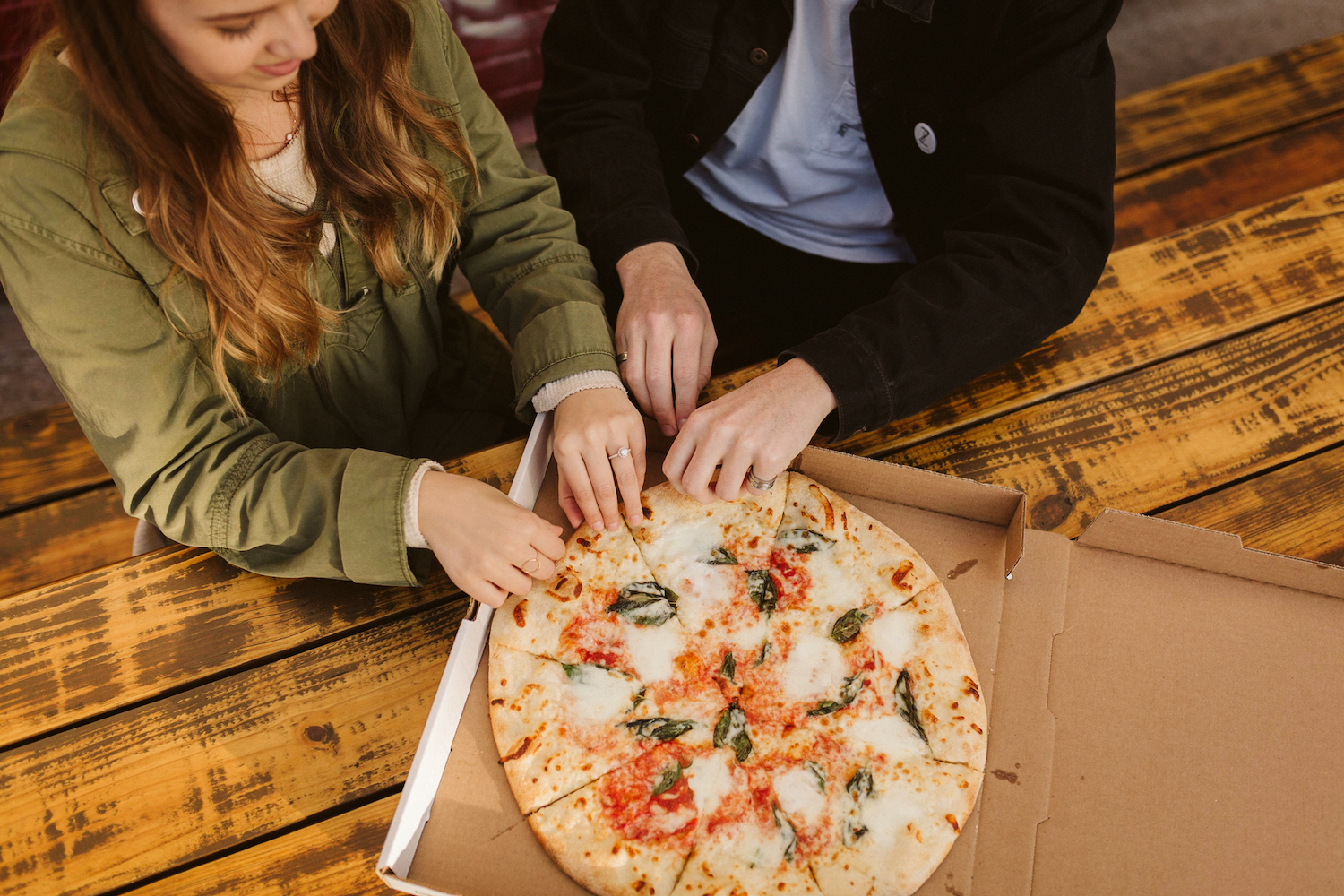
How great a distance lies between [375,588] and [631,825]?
0.48 metres

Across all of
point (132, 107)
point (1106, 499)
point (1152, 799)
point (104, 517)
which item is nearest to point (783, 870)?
point (1152, 799)

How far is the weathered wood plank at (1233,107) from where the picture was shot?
1.72 metres

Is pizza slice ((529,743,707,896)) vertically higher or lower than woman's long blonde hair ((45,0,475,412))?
lower

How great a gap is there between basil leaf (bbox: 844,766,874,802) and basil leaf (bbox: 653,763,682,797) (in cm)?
21

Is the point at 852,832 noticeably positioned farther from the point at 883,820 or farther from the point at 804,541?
the point at 804,541

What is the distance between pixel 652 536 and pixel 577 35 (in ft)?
3.03

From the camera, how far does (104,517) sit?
165 centimetres

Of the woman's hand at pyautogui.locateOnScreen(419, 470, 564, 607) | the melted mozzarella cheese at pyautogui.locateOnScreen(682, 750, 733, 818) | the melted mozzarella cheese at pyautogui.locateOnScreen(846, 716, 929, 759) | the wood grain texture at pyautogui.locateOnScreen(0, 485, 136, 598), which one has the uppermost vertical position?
the woman's hand at pyautogui.locateOnScreen(419, 470, 564, 607)

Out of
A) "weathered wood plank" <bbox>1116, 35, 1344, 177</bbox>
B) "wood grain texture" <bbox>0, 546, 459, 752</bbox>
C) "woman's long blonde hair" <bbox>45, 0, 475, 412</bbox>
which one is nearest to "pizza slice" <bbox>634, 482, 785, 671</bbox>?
"wood grain texture" <bbox>0, 546, 459, 752</bbox>

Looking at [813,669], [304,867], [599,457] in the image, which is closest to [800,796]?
[813,669]

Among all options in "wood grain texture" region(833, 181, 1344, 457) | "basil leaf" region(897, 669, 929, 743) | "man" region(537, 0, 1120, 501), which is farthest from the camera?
"wood grain texture" region(833, 181, 1344, 457)

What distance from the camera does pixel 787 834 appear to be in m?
1.02

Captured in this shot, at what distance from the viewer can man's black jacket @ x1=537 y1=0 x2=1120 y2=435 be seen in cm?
118

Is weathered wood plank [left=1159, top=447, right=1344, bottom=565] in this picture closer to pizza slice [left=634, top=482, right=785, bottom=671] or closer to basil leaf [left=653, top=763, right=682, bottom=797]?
pizza slice [left=634, top=482, right=785, bottom=671]
